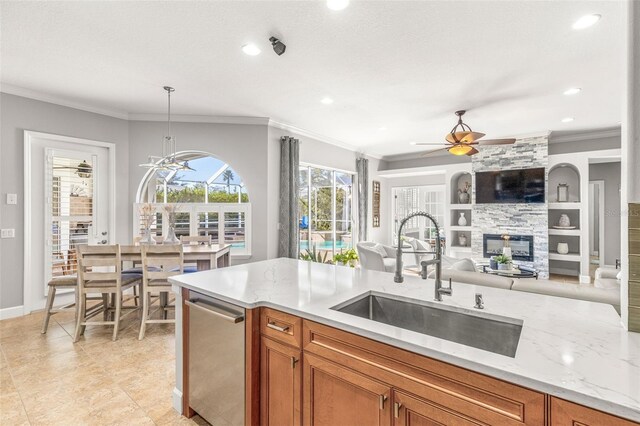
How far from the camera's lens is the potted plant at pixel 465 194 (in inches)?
276

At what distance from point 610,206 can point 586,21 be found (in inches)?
258

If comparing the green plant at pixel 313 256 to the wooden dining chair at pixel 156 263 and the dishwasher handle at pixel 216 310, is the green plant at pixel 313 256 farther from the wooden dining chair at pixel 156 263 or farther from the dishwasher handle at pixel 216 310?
the dishwasher handle at pixel 216 310

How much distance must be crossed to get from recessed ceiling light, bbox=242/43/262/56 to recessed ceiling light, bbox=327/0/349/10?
0.84m

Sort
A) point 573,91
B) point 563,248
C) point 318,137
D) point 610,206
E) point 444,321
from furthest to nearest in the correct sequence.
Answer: point 610,206
point 318,137
point 563,248
point 573,91
point 444,321

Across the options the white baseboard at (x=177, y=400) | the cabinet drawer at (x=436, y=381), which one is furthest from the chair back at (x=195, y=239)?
the cabinet drawer at (x=436, y=381)

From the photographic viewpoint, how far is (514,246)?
20.3 feet

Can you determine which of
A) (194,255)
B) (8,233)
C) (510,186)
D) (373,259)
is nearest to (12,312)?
(8,233)

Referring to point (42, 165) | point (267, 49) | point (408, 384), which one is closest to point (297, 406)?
point (408, 384)

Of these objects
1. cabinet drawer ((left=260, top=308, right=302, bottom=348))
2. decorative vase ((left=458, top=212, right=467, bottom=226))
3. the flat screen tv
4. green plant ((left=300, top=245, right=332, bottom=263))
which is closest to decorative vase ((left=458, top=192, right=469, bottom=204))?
decorative vase ((left=458, top=212, right=467, bottom=226))

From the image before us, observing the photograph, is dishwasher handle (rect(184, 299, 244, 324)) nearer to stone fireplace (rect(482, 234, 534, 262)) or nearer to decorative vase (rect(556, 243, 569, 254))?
stone fireplace (rect(482, 234, 534, 262))

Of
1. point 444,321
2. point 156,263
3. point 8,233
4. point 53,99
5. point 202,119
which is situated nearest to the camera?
point 444,321

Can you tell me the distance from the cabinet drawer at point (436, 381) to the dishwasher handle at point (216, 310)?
0.45 m

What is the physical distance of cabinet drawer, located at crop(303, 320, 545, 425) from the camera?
0.87 meters

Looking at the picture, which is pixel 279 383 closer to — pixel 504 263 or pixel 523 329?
pixel 523 329
